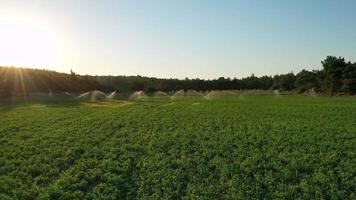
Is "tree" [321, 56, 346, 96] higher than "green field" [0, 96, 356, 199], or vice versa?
"tree" [321, 56, 346, 96]

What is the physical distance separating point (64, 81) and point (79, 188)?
3909 inches

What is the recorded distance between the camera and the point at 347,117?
34.2 m

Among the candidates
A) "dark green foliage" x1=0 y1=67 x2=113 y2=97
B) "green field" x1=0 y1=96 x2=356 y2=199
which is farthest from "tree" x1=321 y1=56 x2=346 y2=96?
"green field" x1=0 y1=96 x2=356 y2=199

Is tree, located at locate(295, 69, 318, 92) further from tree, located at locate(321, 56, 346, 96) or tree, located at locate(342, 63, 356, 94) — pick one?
tree, located at locate(342, 63, 356, 94)

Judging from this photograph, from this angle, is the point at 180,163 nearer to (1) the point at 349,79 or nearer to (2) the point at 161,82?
(1) the point at 349,79

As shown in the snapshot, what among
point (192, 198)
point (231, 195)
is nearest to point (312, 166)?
point (231, 195)

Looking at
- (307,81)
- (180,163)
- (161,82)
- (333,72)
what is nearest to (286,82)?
(307,81)

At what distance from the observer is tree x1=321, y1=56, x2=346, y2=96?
307 ft

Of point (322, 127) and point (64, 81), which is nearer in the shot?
point (322, 127)

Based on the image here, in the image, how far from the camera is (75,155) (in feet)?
63.3

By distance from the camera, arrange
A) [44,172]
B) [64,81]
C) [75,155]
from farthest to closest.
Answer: [64,81]
[75,155]
[44,172]

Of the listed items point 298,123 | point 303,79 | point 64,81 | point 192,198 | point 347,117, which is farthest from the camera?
point 303,79

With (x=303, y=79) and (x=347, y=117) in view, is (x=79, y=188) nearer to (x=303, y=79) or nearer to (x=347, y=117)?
(x=347, y=117)

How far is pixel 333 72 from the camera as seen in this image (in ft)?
308
